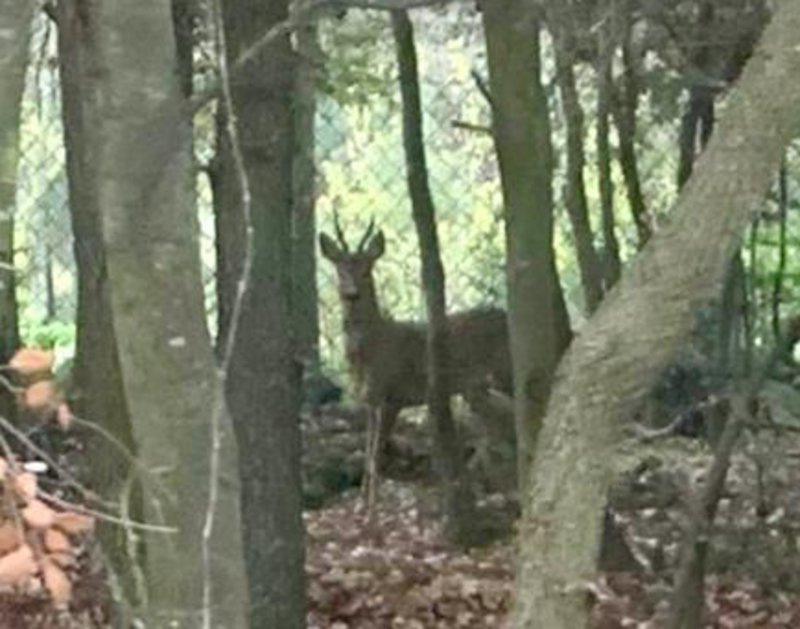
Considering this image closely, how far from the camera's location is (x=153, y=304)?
3.83 meters

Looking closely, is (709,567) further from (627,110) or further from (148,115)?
(148,115)

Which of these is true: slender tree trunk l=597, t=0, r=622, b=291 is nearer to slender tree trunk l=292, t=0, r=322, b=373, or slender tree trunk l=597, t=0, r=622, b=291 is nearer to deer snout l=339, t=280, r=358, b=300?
deer snout l=339, t=280, r=358, b=300

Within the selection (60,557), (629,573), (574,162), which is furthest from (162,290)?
(629,573)

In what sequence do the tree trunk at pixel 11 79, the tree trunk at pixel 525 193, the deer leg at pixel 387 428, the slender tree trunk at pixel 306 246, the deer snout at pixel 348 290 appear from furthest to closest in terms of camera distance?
the slender tree trunk at pixel 306 246 < the deer snout at pixel 348 290 < the deer leg at pixel 387 428 < the tree trunk at pixel 525 193 < the tree trunk at pixel 11 79

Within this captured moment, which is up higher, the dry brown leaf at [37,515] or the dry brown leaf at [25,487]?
the dry brown leaf at [25,487]

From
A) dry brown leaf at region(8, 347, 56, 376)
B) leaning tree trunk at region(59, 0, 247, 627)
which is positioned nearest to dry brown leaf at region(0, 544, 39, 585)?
dry brown leaf at region(8, 347, 56, 376)

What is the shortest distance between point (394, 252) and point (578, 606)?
1103 cm

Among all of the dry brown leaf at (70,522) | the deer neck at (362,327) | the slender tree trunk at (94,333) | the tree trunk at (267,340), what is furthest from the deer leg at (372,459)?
the dry brown leaf at (70,522)

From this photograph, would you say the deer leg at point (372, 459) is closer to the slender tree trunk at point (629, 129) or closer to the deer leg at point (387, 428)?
the deer leg at point (387, 428)

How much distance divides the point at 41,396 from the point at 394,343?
999 cm

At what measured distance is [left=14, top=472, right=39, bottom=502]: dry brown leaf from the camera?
8.44 ft

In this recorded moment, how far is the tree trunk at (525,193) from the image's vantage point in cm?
679

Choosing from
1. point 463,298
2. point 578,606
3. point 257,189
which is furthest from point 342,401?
point 578,606

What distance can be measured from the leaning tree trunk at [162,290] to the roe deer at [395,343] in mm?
8693
